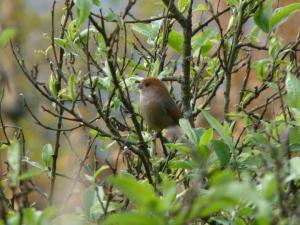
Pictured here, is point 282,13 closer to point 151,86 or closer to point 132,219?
point 151,86

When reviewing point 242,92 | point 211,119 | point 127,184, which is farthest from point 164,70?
point 127,184

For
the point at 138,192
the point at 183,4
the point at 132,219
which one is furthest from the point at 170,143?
the point at 132,219

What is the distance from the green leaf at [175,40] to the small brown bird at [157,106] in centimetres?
24

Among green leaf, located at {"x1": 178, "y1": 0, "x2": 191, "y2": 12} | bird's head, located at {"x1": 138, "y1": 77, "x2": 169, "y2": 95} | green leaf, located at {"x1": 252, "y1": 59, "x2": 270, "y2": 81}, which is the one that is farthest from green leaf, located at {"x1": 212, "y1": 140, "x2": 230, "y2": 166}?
green leaf, located at {"x1": 178, "y1": 0, "x2": 191, "y2": 12}

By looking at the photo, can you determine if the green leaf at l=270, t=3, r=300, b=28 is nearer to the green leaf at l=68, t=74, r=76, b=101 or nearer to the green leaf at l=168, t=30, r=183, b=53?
the green leaf at l=168, t=30, r=183, b=53

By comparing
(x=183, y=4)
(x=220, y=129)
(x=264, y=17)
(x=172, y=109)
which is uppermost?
(x=183, y=4)

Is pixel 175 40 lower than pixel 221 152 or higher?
higher

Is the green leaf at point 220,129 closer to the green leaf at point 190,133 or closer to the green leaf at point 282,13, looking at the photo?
the green leaf at point 190,133

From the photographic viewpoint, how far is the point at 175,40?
3.35 metres

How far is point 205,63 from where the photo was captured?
3.59 m

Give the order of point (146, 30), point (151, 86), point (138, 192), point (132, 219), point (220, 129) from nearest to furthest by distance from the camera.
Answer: point (132, 219), point (138, 192), point (220, 129), point (146, 30), point (151, 86)

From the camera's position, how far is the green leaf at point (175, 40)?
10.9 ft

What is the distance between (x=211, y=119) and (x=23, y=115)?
415 inches

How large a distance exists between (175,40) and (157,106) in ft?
2.48
